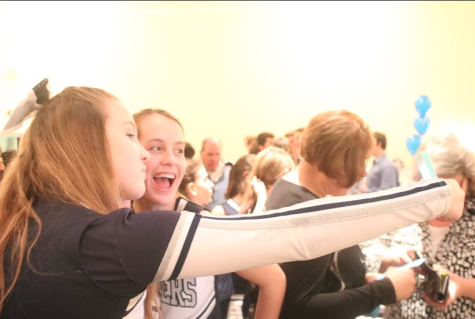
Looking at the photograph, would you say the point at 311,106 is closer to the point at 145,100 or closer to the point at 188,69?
the point at 188,69

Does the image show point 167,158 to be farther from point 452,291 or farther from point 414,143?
point 414,143

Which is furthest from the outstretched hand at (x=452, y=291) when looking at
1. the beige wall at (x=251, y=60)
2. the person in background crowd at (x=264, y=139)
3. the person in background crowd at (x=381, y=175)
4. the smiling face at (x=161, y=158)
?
the beige wall at (x=251, y=60)

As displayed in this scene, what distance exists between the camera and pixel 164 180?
4.55ft

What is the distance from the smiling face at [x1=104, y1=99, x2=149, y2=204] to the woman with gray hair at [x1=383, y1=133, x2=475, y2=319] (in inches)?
40.3

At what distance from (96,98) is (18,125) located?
252mm

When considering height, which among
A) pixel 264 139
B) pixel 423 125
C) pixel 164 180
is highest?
pixel 423 125

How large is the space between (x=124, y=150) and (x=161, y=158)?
0.42m

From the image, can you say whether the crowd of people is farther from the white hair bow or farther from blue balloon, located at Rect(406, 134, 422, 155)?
blue balloon, located at Rect(406, 134, 422, 155)

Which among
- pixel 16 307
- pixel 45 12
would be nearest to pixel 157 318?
pixel 16 307

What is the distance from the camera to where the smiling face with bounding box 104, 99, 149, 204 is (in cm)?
94

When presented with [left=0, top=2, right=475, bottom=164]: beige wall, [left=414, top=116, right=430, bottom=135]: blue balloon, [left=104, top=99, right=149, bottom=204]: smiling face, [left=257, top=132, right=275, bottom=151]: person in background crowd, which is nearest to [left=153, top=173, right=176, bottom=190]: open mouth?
[left=104, top=99, right=149, bottom=204]: smiling face

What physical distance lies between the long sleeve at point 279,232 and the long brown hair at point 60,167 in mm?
195

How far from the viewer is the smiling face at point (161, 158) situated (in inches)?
53.7

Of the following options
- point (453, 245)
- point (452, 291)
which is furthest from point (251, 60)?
point (452, 291)
